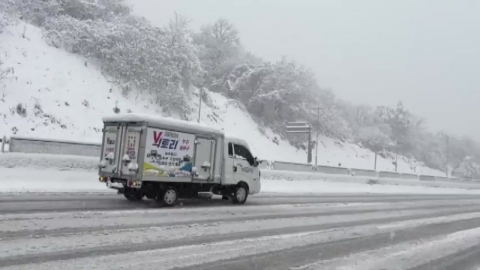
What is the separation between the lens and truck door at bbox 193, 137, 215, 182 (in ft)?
47.3

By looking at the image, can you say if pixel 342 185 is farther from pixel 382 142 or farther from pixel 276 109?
pixel 382 142

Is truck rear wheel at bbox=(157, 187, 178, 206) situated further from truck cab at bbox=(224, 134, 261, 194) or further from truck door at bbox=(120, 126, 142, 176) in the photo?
truck cab at bbox=(224, 134, 261, 194)

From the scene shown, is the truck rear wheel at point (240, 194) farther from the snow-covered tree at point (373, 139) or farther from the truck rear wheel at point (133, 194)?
the snow-covered tree at point (373, 139)

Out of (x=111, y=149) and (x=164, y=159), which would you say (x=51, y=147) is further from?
(x=164, y=159)

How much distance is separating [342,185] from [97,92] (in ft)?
66.2

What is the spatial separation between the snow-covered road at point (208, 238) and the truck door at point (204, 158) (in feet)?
3.36

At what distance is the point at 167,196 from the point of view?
45.1 feet

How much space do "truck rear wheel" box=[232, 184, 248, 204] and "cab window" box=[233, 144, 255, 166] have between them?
0.99m

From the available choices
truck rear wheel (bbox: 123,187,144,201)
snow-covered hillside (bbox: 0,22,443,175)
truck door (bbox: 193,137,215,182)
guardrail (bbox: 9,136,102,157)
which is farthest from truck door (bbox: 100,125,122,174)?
snow-covered hillside (bbox: 0,22,443,175)

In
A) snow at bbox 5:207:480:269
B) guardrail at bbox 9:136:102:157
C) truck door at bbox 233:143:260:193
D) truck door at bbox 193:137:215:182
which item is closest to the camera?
snow at bbox 5:207:480:269

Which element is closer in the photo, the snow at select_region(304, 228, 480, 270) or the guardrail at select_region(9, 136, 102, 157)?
the snow at select_region(304, 228, 480, 270)

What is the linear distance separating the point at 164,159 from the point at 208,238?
16.7 ft

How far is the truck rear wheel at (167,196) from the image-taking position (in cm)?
1369

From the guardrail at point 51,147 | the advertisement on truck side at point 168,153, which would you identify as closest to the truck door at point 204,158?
the advertisement on truck side at point 168,153
